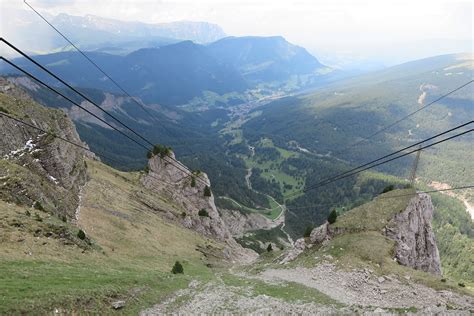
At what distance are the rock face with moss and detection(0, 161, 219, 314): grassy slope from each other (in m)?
3.48

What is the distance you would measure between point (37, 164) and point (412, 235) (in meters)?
62.9

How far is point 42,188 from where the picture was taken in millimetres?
53156

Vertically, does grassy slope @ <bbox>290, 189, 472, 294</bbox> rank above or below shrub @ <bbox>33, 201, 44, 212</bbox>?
below

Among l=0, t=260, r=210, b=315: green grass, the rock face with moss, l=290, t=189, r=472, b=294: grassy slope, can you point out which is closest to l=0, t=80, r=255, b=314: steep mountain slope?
l=0, t=260, r=210, b=315: green grass

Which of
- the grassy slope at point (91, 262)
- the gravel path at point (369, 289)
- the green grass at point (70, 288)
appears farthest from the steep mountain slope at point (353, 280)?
the grassy slope at point (91, 262)

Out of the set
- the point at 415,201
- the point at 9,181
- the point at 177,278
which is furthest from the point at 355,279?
the point at 9,181

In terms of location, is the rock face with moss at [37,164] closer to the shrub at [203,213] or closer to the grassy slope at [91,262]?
the grassy slope at [91,262]

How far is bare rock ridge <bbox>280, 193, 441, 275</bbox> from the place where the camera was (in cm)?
5441

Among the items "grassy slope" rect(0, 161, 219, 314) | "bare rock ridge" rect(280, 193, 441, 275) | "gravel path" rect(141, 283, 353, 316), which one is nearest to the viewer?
"grassy slope" rect(0, 161, 219, 314)

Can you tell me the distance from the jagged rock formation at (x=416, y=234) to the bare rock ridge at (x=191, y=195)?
1962 inches

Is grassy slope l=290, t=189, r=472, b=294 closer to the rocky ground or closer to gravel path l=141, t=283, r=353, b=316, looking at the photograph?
the rocky ground

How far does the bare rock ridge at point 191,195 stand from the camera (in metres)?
105

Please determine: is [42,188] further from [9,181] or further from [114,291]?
[114,291]

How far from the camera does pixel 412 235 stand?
56.7 meters
